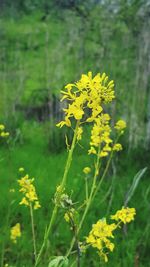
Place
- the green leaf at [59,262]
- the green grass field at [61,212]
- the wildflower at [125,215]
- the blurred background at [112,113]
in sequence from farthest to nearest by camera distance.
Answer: the blurred background at [112,113]
the green grass field at [61,212]
the wildflower at [125,215]
the green leaf at [59,262]

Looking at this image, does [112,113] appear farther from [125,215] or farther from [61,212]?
[125,215]

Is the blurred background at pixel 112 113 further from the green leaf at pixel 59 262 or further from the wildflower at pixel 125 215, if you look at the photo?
the green leaf at pixel 59 262

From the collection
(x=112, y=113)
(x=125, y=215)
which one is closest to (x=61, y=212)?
(x=125, y=215)

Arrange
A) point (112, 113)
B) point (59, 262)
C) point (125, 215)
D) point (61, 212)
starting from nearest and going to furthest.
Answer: point (59, 262), point (125, 215), point (61, 212), point (112, 113)

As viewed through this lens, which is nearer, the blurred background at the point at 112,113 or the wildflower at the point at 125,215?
the wildflower at the point at 125,215

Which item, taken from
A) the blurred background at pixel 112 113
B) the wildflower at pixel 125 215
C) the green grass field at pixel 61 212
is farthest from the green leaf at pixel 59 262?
the blurred background at pixel 112 113

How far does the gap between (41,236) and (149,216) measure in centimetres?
56

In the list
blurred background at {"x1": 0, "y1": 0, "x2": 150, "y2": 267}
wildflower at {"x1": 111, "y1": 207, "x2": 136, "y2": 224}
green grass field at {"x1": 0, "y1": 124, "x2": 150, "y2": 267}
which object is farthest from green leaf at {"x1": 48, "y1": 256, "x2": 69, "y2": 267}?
blurred background at {"x1": 0, "y1": 0, "x2": 150, "y2": 267}

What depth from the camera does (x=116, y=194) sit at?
336 centimetres

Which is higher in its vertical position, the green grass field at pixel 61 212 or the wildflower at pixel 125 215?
the wildflower at pixel 125 215

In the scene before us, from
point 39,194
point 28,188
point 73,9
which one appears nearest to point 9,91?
point 73,9

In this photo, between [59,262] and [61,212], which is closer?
[59,262]

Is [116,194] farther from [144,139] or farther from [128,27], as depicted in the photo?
[128,27]

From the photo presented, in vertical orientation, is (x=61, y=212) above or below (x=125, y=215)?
below
